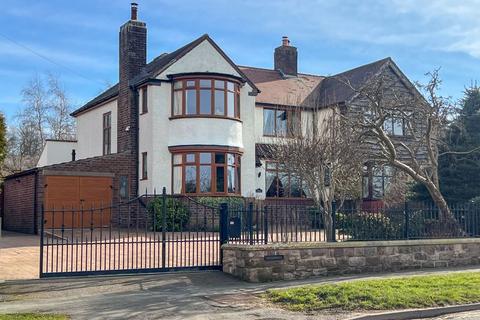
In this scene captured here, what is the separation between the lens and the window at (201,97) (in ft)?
85.4

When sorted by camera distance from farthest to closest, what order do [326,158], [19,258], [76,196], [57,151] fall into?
[57,151] → [76,196] → [326,158] → [19,258]

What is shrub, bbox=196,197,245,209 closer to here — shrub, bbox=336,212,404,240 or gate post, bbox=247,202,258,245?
shrub, bbox=336,212,404,240

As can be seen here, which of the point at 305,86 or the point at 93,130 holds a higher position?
the point at 305,86

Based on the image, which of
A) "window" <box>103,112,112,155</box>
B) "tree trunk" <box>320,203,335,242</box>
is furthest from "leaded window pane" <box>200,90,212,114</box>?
"tree trunk" <box>320,203,335,242</box>

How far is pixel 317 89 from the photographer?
109 ft

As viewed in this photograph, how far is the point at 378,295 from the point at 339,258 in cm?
334

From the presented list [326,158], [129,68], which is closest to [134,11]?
[129,68]

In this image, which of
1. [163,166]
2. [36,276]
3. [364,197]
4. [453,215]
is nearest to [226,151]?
[163,166]

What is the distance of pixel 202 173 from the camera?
25688 mm

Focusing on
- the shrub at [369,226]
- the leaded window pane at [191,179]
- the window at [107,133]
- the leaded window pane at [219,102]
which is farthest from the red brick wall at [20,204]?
the shrub at [369,226]

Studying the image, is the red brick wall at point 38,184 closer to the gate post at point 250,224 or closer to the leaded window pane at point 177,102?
the leaded window pane at point 177,102

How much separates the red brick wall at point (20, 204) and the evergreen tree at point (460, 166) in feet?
50.6

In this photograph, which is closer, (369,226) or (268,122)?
(369,226)

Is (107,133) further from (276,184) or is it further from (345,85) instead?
(345,85)
